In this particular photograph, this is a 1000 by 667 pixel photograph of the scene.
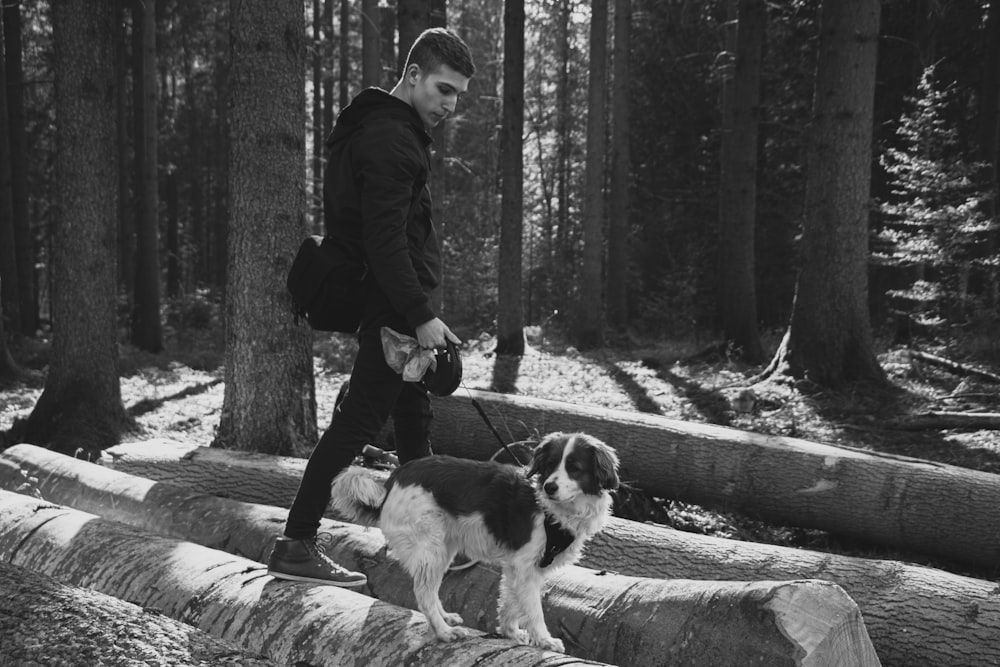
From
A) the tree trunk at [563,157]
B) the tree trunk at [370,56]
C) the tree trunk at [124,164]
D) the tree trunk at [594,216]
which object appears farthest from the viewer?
the tree trunk at [563,157]

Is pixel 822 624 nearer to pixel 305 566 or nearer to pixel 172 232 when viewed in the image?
pixel 305 566

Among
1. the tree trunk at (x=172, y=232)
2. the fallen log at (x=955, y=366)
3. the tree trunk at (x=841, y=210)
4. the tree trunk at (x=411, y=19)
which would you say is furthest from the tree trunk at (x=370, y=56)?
the tree trunk at (x=172, y=232)

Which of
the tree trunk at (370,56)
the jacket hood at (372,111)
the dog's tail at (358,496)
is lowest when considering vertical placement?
the dog's tail at (358,496)

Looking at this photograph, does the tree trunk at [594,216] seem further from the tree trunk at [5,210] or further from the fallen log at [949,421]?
the tree trunk at [5,210]

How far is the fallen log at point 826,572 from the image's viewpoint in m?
4.03

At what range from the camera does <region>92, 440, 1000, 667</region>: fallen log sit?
403cm

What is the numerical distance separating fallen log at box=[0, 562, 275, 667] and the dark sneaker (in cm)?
68

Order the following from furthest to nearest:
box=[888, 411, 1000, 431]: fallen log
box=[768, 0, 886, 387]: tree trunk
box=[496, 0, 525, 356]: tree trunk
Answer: box=[496, 0, 525, 356]: tree trunk → box=[768, 0, 886, 387]: tree trunk → box=[888, 411, 1000, 431]: fallen log

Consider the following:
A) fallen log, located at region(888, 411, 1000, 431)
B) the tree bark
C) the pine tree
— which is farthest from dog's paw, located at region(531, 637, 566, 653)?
the pine tree

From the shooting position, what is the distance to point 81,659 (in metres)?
2.84

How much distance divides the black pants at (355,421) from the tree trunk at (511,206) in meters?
12.9

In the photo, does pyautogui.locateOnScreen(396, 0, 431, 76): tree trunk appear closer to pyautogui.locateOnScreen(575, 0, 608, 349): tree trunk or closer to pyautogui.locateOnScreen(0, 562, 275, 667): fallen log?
pyautogui.locateOnScreen(575, 0, 608, 349): tree trunk

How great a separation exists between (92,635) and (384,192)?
7.06 ft

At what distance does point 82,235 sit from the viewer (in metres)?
9.70
